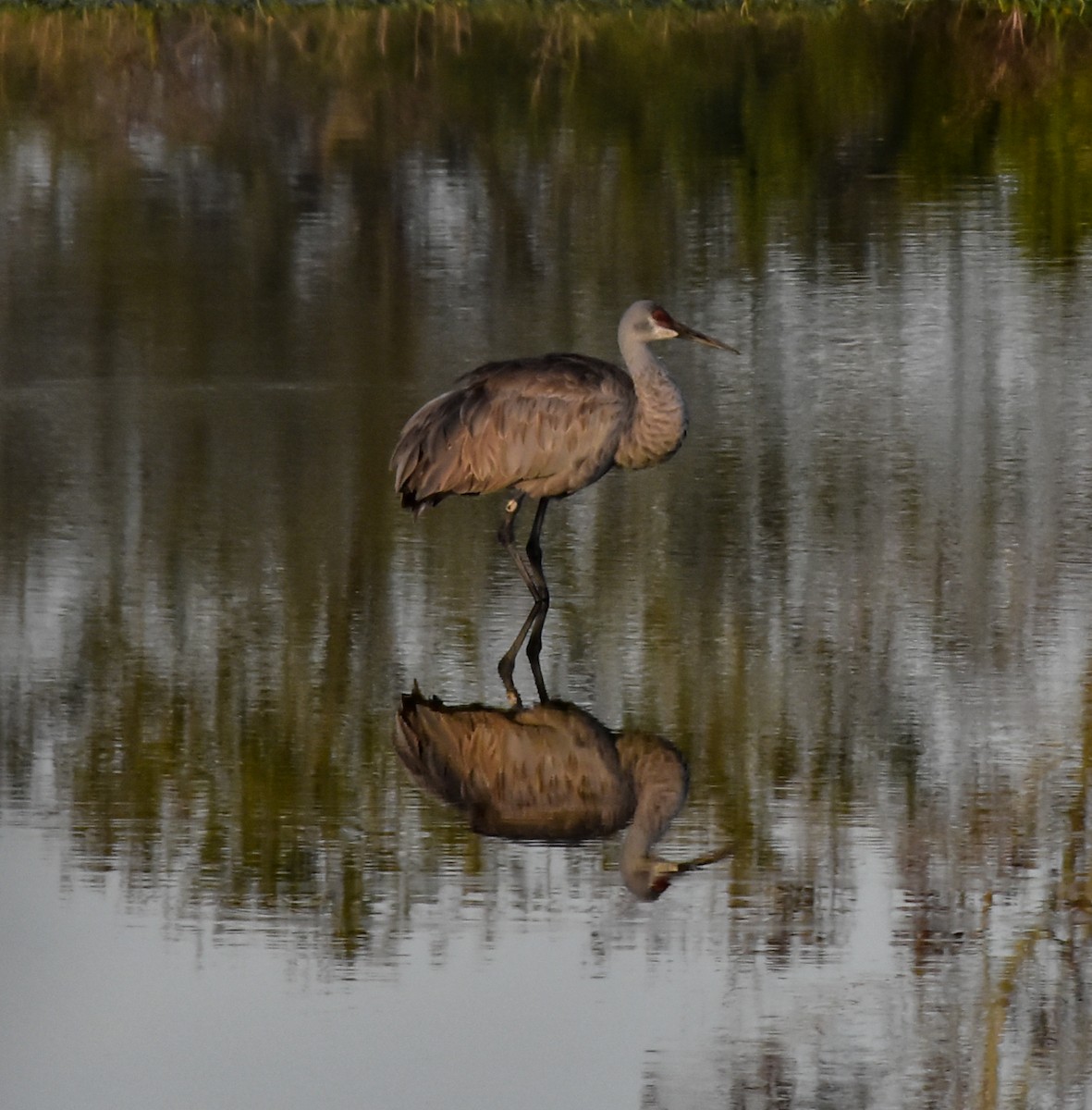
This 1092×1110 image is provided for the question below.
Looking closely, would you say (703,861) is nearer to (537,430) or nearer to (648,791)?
(648,791)

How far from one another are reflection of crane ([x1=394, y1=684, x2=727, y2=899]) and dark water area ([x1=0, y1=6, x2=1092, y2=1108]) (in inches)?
2.2

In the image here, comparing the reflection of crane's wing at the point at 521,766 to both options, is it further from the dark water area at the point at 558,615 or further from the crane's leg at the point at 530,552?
the crane's leg at the point at 530,552

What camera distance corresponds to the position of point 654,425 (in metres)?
9.70

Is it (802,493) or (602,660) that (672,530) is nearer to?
(802,493)

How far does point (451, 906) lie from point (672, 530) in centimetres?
401

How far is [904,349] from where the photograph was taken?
44.3 feet

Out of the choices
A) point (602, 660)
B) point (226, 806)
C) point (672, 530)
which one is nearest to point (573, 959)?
point (226, 806)

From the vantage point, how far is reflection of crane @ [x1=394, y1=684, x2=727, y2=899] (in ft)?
23.4

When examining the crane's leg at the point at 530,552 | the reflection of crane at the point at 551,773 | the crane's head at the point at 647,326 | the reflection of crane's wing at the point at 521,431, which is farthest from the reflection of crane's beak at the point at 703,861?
the crane's head at the point at 647,326

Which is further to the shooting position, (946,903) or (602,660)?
(602,660)

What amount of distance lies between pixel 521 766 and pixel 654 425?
233 cm

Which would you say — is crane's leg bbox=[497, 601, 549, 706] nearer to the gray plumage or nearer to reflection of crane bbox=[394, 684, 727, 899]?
reflection of crane bbox=[394, 684, 727, 899]

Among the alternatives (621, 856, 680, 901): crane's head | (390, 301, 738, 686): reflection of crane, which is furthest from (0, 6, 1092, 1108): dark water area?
(390, 301, 738, 686): reflection of crane

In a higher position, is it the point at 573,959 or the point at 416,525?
the point at 416,525
